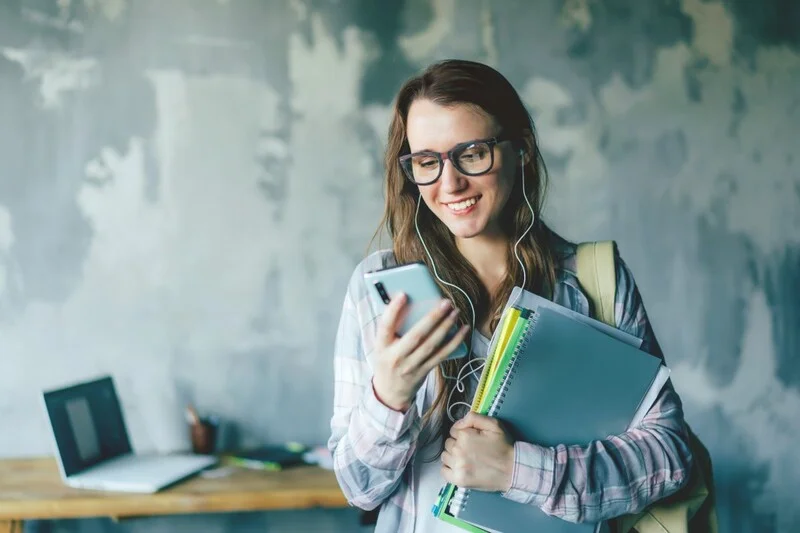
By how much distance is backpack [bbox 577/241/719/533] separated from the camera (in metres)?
1.10

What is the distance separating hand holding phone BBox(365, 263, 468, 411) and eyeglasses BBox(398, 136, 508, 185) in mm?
194

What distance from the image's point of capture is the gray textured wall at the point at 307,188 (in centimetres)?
228

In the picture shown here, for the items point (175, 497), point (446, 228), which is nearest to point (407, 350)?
point (446, 228)

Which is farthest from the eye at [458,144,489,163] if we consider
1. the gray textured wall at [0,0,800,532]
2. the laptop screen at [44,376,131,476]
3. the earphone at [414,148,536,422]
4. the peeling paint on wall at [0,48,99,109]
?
the peeling paint on wall at [0,48,99,109]

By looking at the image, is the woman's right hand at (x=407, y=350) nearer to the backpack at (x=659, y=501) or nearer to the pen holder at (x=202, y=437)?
the backpack at (x=659, y=501)

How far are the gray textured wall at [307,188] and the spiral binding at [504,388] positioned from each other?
1.37 metres

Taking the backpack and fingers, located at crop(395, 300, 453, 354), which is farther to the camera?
the backpack

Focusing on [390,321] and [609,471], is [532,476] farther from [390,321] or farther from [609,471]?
[390,321]

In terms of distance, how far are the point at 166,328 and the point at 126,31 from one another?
0.99 m

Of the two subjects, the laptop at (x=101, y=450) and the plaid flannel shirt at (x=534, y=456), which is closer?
the plaid flannel shirt at (x=534, y=456)

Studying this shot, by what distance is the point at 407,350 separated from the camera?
0.93m

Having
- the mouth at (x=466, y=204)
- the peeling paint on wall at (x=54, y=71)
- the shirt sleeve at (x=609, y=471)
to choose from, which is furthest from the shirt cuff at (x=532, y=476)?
the peeling paint on wall at (x=54, y=71)

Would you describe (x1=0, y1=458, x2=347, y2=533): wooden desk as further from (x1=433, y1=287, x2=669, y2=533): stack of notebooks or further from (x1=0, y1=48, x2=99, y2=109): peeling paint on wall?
(x1=0, y1=48, x2=99, y2=109): peeling paint on wall

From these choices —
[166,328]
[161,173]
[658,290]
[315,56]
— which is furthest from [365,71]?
[658,290]
